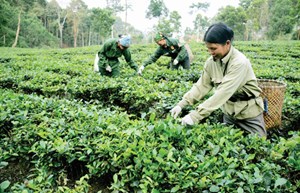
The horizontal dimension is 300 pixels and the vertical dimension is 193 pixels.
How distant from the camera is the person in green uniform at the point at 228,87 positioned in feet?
8.00

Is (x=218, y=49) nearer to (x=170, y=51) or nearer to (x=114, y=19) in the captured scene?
(x=170, y=51)

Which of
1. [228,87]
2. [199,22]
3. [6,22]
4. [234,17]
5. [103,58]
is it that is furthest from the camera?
[199,22]

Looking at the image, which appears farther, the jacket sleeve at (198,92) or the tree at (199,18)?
the tree at (199,18)

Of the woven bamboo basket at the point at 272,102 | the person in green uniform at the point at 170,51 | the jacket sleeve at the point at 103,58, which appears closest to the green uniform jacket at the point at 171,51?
the person in green uniform at the point at 170,51

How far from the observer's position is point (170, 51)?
656 centimetres

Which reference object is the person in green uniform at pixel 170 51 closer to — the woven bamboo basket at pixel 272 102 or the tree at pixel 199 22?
the woven bamboo basket at pixel 272 102

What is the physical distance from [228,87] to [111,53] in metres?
4.26

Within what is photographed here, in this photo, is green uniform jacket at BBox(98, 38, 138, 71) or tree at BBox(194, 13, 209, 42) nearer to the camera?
green uniform jacket at BBox(98, 38, 138, 71)

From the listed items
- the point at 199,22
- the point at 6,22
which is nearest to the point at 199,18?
the point at 199,22

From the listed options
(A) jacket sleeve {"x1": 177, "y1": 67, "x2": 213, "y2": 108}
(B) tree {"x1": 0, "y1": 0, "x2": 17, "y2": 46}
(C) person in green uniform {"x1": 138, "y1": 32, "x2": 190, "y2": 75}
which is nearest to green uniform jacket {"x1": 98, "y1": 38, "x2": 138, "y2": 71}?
(C) person in green uniform {"x1": 138, "y1": 32, "x2": 190, "y2": 75}

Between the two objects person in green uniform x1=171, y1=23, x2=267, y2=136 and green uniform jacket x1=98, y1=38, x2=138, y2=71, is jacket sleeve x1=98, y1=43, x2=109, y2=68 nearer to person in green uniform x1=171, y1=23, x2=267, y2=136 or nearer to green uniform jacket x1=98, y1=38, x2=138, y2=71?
green uniform jacket x1=98, y1=38, x2=138, y2=71

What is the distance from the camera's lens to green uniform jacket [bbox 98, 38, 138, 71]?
6106 millimetres

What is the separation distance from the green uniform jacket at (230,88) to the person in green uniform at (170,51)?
329 cm

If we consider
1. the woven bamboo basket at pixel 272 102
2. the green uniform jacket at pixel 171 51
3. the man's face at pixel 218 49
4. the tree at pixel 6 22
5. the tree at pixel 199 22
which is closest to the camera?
the man's face at pixel 218 49
